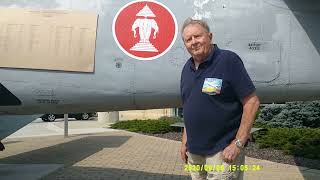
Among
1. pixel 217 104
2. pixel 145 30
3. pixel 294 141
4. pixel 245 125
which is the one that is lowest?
pixel 294 141

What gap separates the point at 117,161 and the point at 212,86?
25.9 feet

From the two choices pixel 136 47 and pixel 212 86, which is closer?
pixel 212 86

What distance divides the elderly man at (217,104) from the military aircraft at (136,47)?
1325mm

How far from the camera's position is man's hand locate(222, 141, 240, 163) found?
10.8ft

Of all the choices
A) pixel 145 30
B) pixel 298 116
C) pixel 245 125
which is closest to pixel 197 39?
pixel 245 125

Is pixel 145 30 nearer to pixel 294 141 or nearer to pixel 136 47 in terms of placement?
pixel 136 47

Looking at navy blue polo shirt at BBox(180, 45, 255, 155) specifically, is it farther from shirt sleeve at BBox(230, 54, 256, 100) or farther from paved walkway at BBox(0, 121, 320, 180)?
paved walkway at BBox(0, 121, 320, 180)

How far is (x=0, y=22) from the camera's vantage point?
4.75 m

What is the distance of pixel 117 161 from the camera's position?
10859 mm

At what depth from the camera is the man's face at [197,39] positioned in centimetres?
332

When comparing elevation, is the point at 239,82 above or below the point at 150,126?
above

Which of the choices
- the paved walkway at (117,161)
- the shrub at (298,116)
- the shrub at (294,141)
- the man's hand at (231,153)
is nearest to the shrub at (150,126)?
the paved walkway at (117,161)

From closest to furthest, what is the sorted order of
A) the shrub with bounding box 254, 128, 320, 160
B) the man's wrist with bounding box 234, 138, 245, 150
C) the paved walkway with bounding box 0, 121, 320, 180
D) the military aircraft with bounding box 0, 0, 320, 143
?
the man's wrist with bounding box 234, 138, 245, 150 < the military aircraft with bounding box 0, 0, 320, 143 < the paved walkway with bounding box 0, 121, 320, 180 < the shrub with bounding box 254, 128, 320, 160

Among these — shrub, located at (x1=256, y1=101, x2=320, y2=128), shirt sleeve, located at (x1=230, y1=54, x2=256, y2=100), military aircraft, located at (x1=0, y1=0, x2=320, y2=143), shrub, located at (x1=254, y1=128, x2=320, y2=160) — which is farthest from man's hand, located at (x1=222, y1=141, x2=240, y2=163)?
shrub, located at (x1=256, y1=101, x2=320, y2=128)
